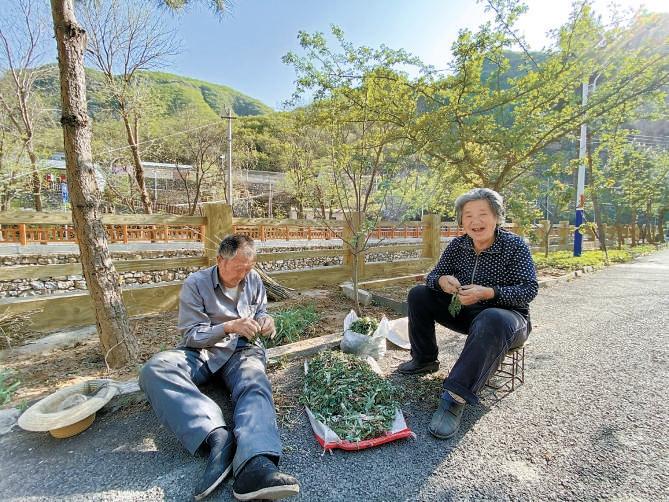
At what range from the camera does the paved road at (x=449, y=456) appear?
50.4 inches

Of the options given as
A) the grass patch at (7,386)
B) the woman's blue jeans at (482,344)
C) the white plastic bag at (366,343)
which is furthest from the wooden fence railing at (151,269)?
the woman's blue jeans at (482,344)

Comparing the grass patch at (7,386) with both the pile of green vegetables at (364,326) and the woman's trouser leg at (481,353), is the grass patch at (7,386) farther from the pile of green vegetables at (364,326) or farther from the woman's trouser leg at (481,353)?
the woman's trouser leg at (481,353)

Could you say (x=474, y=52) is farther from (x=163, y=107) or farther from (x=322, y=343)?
(x=163, y=107)

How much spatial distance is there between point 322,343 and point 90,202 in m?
1.90

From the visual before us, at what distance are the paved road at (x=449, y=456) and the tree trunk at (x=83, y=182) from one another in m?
0.76

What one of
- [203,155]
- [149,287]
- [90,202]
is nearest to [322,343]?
[90,202]

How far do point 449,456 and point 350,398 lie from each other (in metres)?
0.53

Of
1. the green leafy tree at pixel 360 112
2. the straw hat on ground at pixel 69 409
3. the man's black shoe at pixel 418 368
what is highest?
the green leafy tree at pixel 360 112

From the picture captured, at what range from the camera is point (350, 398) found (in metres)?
1.76

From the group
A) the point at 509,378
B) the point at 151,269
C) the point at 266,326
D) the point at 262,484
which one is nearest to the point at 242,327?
the point at 266,326

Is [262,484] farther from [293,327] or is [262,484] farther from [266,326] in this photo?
[293,327]

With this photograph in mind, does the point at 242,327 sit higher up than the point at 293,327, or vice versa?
the point at 242,327

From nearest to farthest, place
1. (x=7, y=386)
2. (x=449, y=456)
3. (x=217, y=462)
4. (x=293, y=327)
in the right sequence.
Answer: (x=217, y=462)
(x=449, y=456)
(x=7, y=386)
(x=293, y=327)

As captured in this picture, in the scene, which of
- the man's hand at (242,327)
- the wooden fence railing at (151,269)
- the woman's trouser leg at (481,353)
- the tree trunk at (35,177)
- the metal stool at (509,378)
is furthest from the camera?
the tree trunk at (35,177)
